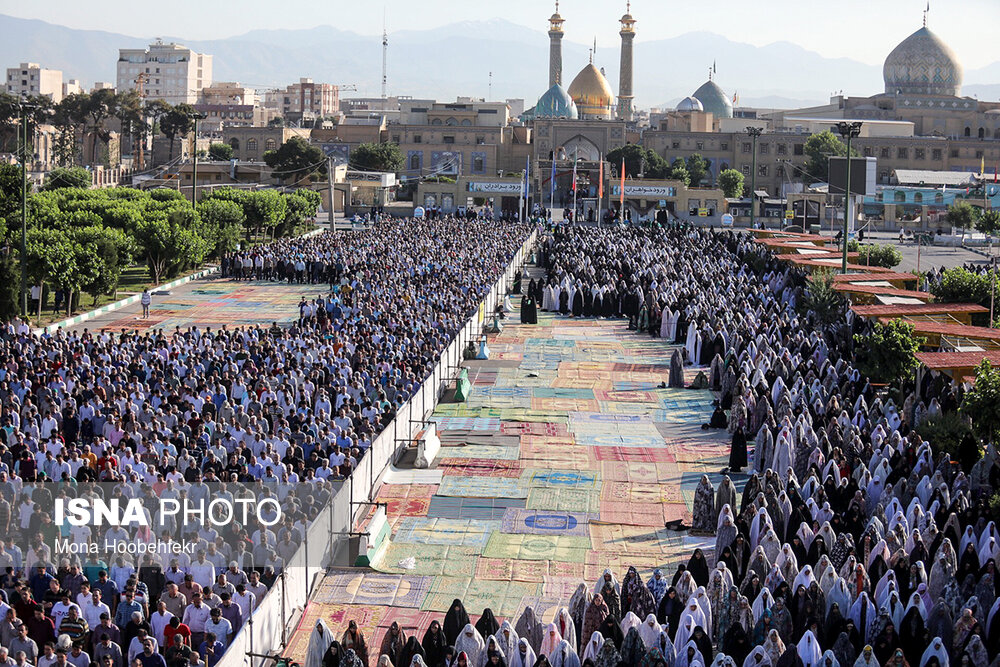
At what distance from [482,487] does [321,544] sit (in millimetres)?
3986

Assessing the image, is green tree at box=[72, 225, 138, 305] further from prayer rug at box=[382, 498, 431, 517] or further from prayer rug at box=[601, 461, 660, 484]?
prayer rug at box=[382, 498, 431, 517]

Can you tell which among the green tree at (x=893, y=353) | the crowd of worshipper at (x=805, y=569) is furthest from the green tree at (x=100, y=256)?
the green tree at (x=893, y=353)

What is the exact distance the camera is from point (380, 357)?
21234 mm

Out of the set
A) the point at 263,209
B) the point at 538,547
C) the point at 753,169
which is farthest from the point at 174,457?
the point at 753,169

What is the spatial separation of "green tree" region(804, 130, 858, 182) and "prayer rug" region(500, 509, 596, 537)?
70142mm

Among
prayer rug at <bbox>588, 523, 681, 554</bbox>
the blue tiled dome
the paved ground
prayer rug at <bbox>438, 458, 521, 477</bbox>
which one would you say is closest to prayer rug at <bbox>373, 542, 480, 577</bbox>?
the paved ground

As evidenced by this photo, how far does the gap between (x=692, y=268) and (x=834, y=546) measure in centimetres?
2651

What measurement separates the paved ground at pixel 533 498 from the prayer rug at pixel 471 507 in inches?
1.0

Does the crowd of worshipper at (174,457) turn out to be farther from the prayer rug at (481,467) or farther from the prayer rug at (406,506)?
the prayer rug at (481,467)

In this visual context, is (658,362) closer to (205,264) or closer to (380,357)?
(380,357)

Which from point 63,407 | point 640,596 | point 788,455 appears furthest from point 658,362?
point 640,596

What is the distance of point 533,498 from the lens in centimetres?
1648

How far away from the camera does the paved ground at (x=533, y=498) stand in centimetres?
1306

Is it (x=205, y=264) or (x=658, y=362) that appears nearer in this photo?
(x=658, y=362)
